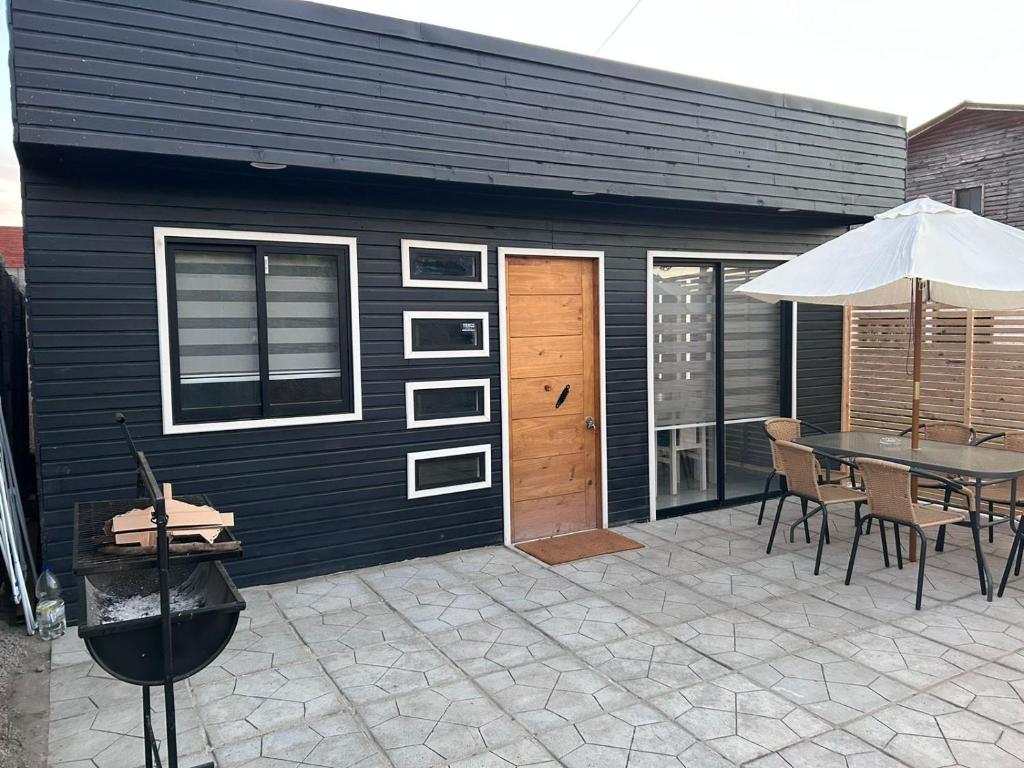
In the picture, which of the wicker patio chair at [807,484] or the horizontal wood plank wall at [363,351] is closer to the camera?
the horizontal wood plank wall at [363,351]

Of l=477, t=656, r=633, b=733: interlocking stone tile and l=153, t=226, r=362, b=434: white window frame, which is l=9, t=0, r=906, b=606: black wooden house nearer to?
l=153, t=226, r=362, b=434: white window frame

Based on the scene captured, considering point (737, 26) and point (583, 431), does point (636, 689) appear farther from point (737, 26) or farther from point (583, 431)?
point (737, 26)

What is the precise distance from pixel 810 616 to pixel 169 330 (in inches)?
154

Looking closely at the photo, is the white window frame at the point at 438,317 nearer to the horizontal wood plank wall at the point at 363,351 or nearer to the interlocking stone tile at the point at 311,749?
the horizontal wood plank wall at the point at 363,351

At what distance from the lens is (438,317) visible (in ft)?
16.2

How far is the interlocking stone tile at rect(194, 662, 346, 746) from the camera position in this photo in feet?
9.43

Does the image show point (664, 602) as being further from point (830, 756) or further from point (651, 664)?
point (830, 756)

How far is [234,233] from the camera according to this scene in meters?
4.24

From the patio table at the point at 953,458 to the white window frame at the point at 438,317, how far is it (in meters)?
2.38

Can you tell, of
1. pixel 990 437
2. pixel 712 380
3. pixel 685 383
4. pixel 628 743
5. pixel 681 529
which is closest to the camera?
pixel 628 743

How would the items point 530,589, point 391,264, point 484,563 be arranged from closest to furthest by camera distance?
point 530,589, point 391,264, point 484,563

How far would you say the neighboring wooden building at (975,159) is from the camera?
1452cm

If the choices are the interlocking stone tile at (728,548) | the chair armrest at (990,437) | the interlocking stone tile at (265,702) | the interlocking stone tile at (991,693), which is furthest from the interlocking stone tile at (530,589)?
the chair armrest at (990,437)

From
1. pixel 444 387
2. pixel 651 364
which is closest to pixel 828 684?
pixel 444 387
